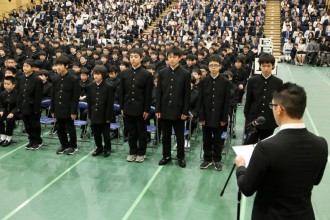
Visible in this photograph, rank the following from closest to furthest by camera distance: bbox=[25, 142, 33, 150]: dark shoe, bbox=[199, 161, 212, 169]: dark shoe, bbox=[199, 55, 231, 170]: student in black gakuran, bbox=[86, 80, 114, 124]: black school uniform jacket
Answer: bbox=[199, 55, 231, 170]: student in black gakuran → bbox=[199, 161, 212, 169]: dark shoe → bbox=[86, 80, 114, 124]: black school uniform jacket → bbox=[25, 142, 33, 150]: dark shoe

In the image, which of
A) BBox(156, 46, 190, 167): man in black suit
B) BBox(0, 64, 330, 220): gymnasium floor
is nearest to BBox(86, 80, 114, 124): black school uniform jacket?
BBox(0, 64, 330, 220): gymnasium floor

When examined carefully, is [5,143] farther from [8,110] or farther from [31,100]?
[31,100]

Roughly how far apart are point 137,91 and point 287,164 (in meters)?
4.29

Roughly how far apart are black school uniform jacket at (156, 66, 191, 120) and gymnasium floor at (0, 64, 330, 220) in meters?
0.91

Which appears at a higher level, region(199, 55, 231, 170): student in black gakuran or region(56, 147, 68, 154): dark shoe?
region(199, 55, 231, 170): student in black gakuran

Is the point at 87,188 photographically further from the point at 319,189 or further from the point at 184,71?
the point at 319,189

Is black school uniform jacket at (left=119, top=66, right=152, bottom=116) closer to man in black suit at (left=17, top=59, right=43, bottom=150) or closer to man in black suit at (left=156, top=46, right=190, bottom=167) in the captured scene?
man in black suit at (left=156, top=46, right=190, bottom=167)

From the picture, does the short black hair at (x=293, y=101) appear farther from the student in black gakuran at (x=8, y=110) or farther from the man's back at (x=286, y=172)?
the student in black gakuran at (x=8, y=110)

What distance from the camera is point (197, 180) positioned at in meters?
5.58

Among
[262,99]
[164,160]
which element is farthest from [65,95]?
[262,99]

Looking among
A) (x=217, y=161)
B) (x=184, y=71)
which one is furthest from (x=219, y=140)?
(x=184, y=71)

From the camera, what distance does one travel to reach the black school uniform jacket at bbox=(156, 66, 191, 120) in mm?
5895

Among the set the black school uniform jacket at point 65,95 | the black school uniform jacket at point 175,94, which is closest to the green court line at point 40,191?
the black school uniform jacket at point 65,95

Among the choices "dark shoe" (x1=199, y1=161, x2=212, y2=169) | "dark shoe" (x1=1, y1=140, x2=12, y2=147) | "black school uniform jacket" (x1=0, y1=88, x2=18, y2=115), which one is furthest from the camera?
"black school uniform jacket" (x1=0, y1=88, x2=18, y2=115)
